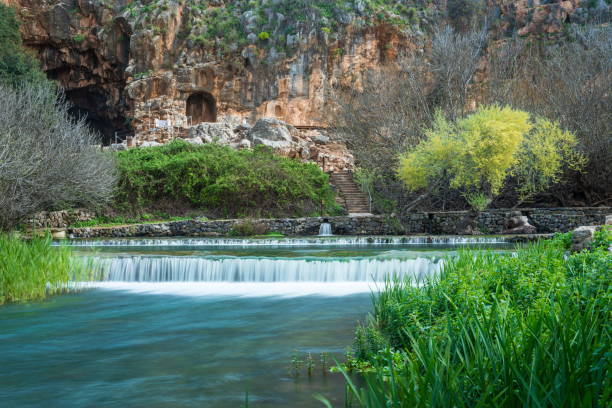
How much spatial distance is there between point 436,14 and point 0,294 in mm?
46697

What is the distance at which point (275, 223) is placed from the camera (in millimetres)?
24844

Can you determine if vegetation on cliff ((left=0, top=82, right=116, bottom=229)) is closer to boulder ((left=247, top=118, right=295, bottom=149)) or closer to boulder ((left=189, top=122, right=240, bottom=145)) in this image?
boulder ((left=247, top=118, right=295, bottom=149))

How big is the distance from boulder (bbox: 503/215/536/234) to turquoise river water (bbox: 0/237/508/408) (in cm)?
1042

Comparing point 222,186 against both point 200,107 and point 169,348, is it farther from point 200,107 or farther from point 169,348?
point 200,107

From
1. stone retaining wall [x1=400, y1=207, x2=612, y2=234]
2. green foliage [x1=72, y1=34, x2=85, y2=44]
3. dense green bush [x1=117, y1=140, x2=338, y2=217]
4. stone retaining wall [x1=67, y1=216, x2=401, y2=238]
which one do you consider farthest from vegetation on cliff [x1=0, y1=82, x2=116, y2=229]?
green foliage [x1=72, y1=34, x2=85, y2=44]

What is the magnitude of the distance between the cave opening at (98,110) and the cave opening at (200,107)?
6588mm

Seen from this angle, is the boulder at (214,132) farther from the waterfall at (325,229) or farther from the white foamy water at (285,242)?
the white foamy water at (285,242)

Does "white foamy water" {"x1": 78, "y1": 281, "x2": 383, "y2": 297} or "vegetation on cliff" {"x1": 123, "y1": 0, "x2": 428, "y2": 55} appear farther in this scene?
"vegetation on cliff" {"x1": 123, "y1": 0, "x2": 428, "y2": 55}

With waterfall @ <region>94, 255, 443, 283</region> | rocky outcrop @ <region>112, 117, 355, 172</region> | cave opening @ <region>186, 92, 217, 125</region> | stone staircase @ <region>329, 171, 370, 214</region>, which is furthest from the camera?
cave opening @ <region>186, 92, 217, 125</region>

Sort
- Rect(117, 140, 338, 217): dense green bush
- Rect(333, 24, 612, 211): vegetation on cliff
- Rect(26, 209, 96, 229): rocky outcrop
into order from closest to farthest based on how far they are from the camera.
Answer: Rect(26, 209, 96, 229): rocky outcrop, Rect(333, 24, 612, 211): vegetation on cliff, Rect(117, 140, 338, 217): dense green bush

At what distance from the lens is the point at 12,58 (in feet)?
119

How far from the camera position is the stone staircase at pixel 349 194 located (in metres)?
31.7

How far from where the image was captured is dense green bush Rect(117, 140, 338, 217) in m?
28.7

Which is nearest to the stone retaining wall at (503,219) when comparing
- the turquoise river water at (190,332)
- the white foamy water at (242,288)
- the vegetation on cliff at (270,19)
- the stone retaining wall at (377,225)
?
the stone retaining wall at (377,225)
